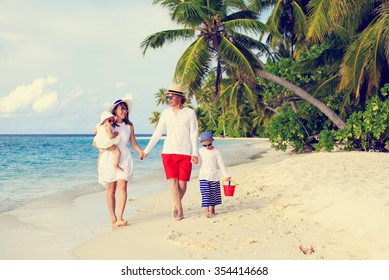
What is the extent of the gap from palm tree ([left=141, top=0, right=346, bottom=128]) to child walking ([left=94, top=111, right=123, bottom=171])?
30.4 feet

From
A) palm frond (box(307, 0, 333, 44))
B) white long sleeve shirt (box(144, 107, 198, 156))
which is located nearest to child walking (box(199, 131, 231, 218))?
white long sleeve shirt (box(144, 107, 198, 156))

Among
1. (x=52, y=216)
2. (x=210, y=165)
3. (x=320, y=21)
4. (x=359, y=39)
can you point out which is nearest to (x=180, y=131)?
(x=210, y=165)

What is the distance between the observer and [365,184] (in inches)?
294

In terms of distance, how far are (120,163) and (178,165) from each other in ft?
2.52

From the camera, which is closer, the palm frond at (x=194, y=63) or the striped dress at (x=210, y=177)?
the striped dress at (x=210, y=177)

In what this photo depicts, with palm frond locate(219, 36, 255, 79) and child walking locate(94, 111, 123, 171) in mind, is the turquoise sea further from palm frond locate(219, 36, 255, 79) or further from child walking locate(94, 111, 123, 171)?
palm frond locate(219, 36, 255, 79)

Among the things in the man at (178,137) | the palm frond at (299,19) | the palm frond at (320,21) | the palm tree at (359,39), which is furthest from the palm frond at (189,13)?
the man at (178,137)

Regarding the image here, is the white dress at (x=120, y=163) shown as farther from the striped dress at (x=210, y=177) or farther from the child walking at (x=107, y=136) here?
the striped dress at (x=210, y=177)

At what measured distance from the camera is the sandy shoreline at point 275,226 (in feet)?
15.4

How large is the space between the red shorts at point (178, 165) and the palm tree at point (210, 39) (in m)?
9.11

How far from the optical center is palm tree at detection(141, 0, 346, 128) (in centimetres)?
1524

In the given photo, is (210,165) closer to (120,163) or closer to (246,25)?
(120,163)

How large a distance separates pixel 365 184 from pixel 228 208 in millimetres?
2260

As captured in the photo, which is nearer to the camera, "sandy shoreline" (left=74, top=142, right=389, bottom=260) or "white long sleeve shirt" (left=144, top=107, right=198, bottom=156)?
"sandy shoreline" (left=74, top=142, right=389, bottom=260)
